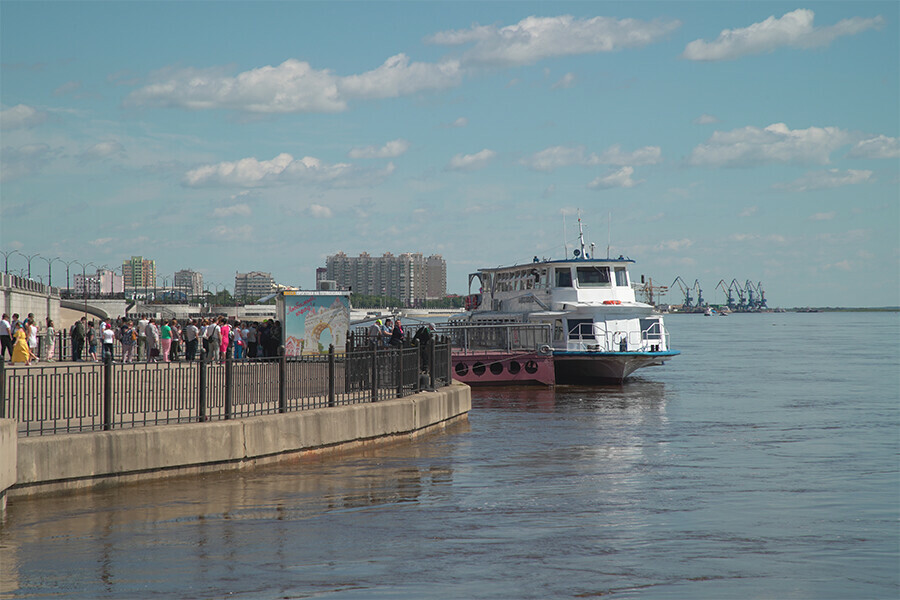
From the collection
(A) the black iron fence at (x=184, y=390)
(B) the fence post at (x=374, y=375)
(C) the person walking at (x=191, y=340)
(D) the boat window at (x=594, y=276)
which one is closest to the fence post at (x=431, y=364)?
(A) the black iron fence at (x=184, y=390)

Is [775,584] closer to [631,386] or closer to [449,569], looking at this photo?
[449,569]

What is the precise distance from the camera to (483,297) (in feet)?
163

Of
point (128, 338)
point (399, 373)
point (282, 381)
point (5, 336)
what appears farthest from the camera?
point (128, 338)

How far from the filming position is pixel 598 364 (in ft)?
132

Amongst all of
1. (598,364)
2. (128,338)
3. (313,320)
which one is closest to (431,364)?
(313,320)

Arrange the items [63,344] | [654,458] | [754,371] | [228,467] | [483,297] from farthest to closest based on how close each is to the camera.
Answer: [754,371] → [483,297] → [63,344] → [654,458] → [228,467]

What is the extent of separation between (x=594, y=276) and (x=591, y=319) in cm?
245

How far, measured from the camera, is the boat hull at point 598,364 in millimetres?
39531

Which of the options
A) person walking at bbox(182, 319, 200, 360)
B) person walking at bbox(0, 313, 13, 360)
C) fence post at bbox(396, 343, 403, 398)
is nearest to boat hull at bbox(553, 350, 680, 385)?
person walking at bbox(182, 319, 200, 360)

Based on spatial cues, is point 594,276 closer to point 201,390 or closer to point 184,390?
point 184,390

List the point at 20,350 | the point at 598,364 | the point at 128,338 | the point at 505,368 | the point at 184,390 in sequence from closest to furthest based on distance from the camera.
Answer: the point at 184,390, the point at 20,350, the point at 128,338, the point at 505,368, the point at 598,364

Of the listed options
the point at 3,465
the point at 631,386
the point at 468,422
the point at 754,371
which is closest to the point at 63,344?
the point at 468,422

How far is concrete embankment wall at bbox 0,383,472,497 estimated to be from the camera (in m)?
12.8

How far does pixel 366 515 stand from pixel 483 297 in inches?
1453
